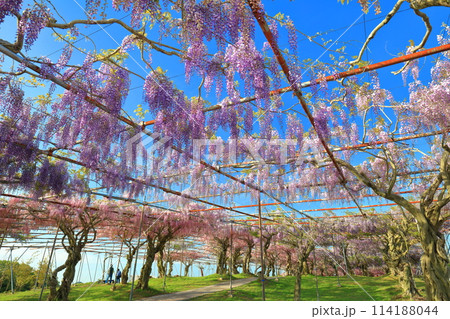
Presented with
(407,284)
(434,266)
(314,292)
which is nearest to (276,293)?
(314,292)

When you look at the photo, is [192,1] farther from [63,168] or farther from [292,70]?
[63,168]

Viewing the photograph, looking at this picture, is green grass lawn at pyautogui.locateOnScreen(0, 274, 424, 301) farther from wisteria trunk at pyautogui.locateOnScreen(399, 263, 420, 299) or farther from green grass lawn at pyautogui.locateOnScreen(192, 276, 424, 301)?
wisteria trunk at pyautogui.locateOnScreen(399, 263, 420, 299)

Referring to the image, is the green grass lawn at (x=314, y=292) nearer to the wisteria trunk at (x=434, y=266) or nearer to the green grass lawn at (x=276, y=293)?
the green grass lawn at (x=276, y=293)

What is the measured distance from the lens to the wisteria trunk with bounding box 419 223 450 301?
4539mm

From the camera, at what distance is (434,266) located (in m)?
4.69

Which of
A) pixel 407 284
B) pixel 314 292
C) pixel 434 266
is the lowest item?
pixel 314 292

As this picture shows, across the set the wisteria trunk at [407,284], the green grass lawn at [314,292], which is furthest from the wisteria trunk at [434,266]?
the green grass lawn at [314,292]

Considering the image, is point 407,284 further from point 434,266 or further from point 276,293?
point 434,266

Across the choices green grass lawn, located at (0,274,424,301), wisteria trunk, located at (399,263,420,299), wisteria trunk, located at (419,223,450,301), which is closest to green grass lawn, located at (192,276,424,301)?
green grass lawn, located at (0,274,424,301)

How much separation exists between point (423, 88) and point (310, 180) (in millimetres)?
3837

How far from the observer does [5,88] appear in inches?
149

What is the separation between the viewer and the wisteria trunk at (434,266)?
14.9ft

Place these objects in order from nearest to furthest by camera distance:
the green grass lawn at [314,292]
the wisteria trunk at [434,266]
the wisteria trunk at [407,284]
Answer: the wisteria trunk at [434,266], the wisteria trunk at [407,284], the green grass lawn at [314,292]
